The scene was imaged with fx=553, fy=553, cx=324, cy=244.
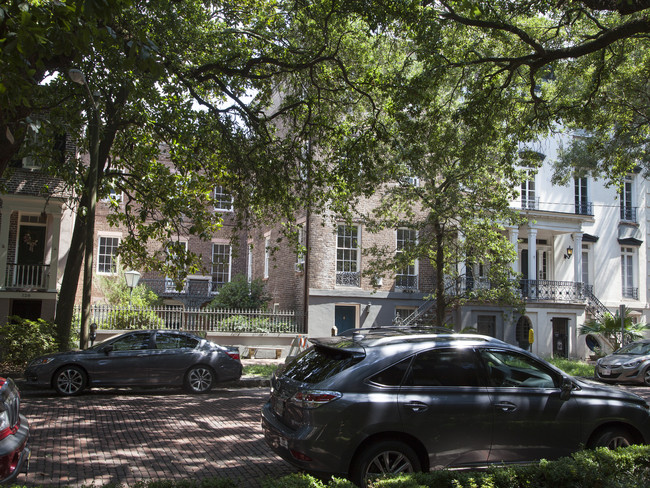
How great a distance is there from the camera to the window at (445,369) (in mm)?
5945

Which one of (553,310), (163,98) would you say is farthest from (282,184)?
(553,310)

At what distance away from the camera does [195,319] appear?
860 inches

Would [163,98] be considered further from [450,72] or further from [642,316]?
[642,316]

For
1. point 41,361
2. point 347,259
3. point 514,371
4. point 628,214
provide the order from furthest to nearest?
point 628,214
point 347,259
point 41,361
point 514,371

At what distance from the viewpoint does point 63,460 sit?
7.13 m

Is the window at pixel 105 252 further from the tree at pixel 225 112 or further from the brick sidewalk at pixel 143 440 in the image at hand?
the brick sidewalk at pixel 143 440

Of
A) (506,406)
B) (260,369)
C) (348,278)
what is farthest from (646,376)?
(506,406)

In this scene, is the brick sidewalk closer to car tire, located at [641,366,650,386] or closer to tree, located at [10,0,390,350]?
tree, located at [10,0,390,350]

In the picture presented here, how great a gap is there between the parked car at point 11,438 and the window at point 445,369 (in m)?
3.73

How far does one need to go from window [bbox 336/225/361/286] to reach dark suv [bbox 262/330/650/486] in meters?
18.1

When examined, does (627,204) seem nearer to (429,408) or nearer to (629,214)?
(629,214)

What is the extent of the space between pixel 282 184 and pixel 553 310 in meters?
17.6

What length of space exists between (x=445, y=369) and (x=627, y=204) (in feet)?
94.8

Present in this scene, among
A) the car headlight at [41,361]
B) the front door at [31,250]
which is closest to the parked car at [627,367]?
the car headlight at [41,361]
